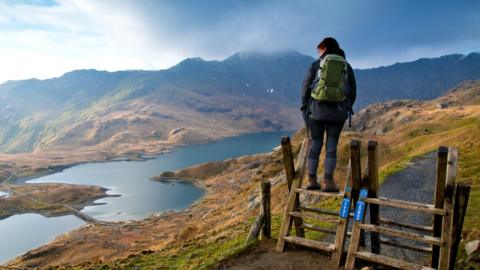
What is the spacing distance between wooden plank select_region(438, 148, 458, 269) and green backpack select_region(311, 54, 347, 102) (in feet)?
9.84

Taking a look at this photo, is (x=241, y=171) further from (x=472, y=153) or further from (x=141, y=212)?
(x=472, y=153)

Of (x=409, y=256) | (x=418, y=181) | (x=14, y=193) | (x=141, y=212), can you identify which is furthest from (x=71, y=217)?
(x=409, y=256)

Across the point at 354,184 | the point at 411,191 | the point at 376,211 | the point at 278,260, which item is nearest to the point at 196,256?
the point at 278,260

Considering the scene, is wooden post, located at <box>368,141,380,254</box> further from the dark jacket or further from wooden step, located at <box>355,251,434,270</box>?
wooden step, located at <box>355,251,434,270</box>

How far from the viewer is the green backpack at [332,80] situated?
9.70 meters

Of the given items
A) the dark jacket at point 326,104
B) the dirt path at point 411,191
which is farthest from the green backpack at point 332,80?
the dirt path at point 411,191

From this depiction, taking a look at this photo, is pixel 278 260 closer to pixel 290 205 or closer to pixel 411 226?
pixel 290 205

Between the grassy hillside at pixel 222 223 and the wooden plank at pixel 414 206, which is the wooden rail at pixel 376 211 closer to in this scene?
the wooden plank at pixel 414 206

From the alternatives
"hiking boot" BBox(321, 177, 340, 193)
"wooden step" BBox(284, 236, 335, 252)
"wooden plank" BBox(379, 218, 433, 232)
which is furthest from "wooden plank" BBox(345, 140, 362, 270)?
"wooden plank" BBox(379, 218, 433, 232)

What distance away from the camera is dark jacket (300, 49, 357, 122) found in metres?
9.95

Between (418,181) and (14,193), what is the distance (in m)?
175

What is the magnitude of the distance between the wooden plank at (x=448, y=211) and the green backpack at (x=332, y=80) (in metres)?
3.00

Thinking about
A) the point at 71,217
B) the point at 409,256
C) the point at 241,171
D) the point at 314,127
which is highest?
the point at 314,127

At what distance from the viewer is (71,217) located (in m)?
123
